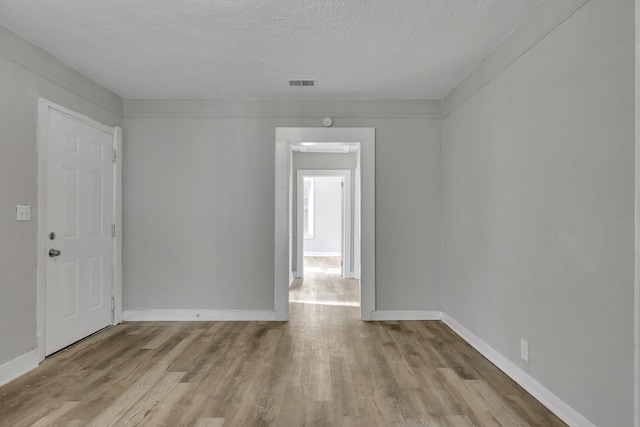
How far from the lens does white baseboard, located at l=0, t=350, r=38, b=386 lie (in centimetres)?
262

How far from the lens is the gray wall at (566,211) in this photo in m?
1.76

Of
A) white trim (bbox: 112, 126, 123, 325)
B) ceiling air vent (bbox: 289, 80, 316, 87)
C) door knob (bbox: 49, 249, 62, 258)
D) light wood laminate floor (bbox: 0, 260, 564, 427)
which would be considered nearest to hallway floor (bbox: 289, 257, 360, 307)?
light wood laminate floor (bbox: 0, 260, 564, 427)

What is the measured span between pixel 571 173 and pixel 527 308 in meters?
0.95

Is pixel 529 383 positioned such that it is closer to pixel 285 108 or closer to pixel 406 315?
pixel 406 315

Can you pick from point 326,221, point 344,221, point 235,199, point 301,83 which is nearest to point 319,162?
point 344,221

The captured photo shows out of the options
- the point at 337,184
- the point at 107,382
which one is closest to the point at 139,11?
the point at 107,382

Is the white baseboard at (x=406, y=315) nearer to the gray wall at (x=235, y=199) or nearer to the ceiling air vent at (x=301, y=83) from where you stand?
the gray wall at (x=235, y=199)

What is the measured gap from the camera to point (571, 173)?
82.8 inches

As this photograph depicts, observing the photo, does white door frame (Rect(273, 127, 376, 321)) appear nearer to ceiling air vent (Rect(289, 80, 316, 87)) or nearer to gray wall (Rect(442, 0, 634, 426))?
ceiling air vent (Rect(289, 80, 316, 87))

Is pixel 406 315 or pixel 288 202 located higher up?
pixel 288 202

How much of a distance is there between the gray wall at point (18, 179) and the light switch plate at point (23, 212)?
0.10 feet

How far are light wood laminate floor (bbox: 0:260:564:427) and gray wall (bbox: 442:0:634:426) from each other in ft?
1.32

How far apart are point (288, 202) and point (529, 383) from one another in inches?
108

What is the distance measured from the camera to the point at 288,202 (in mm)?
4273
